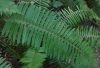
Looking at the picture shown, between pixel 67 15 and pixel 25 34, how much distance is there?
111 cm

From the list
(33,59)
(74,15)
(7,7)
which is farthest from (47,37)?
(74,15)

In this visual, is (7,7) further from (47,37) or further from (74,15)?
(74,15)

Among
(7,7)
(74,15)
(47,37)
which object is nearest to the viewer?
(7,7)

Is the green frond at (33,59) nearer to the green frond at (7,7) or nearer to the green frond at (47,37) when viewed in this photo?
the green frond at (47,37)

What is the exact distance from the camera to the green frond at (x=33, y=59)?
112 inches

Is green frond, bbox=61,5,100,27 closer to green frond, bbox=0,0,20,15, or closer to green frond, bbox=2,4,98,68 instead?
green frond, bbox=2,4,98,68

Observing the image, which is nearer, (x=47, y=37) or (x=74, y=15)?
(x=47, y=37)

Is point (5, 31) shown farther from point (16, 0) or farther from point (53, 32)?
point (16, 0)

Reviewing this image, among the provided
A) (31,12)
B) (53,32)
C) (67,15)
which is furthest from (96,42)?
(31,12)

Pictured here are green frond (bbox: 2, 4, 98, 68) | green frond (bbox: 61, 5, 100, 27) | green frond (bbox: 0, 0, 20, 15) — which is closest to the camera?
green frond (bbox: 0, 0, 20, 15)

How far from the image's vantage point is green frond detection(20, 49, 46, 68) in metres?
2.84

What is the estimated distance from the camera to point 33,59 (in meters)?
2.93

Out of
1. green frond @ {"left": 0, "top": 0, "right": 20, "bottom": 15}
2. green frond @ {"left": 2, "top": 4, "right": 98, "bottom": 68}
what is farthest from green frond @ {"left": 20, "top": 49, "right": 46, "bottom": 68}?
green frond @ {"left": 0, "top": 0, "right": 20, "bottom": 15}

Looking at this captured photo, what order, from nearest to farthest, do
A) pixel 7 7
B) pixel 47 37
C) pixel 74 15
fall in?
pixel 7 7
pixel 47 37
pixel 74 15
